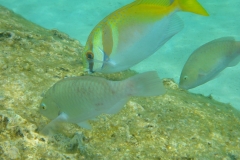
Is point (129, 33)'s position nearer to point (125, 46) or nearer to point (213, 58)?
point (125, 46)

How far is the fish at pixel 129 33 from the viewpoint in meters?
1.68

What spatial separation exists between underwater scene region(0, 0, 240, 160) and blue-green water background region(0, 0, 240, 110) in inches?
151

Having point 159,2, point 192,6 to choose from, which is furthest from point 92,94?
point 192,6

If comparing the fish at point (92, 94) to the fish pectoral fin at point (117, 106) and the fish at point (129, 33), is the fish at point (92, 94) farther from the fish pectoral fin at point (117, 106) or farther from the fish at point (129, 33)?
the fish at point (129, 33)

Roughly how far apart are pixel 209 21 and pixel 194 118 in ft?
29.4

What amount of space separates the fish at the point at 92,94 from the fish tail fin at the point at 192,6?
0.47m

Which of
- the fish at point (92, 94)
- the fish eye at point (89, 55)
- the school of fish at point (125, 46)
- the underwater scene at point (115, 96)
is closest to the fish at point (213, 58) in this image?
the underwater scene at point (115, 96)

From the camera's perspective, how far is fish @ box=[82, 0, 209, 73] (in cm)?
168

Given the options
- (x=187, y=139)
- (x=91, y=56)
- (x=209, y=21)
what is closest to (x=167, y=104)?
(x=187, y=139)

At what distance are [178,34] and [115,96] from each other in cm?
909

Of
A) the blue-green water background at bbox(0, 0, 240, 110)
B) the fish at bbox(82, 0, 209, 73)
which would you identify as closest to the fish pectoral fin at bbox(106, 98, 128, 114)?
the fish at bbox(82, 0, 209, 73)

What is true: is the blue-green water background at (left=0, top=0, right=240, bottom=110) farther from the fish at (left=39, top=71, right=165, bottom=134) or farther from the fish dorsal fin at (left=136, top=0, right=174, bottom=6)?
the fish at (left=39, top=71, right=165, bottom=134)

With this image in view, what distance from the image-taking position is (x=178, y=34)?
10.3 metres

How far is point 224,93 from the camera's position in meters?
7.09
